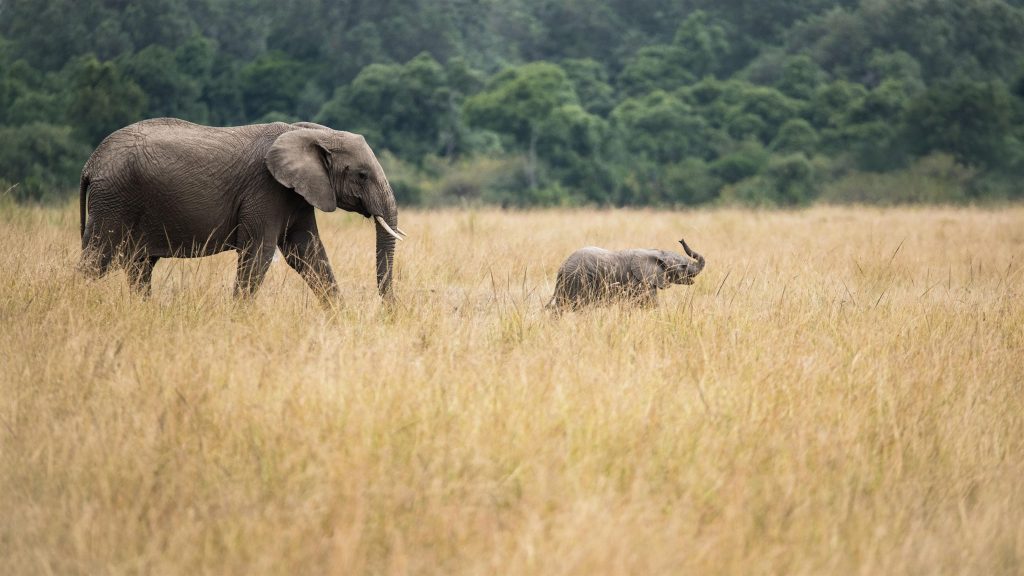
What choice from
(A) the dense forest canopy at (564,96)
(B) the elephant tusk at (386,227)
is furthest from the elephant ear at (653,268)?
(A) the dense forest canopy at (564,96)

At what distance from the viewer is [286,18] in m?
41.3

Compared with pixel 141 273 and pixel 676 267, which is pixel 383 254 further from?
pixel 676 267

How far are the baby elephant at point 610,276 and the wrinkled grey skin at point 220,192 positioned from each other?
45.9 inches

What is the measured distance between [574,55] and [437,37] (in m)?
6.12

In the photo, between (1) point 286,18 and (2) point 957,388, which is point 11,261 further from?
(1) point 286,18

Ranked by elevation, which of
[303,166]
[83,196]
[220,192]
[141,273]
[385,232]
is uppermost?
[303,166]

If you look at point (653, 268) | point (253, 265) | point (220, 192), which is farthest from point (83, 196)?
point (653, 268)

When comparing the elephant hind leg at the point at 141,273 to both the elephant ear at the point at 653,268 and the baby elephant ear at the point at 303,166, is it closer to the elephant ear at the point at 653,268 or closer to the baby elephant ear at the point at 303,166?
the baby elephant ear at the point at 303,166

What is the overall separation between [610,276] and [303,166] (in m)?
2.07

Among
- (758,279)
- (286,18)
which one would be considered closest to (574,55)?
(286,18)

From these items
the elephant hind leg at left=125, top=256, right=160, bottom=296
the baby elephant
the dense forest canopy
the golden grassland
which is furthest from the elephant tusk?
the dense forest canopy

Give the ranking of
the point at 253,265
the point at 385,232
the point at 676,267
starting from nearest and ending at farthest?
the point at 253,265 → the point at 385,232 → the point at 676,267

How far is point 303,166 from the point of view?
679cm

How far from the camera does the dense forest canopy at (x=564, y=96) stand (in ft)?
105
